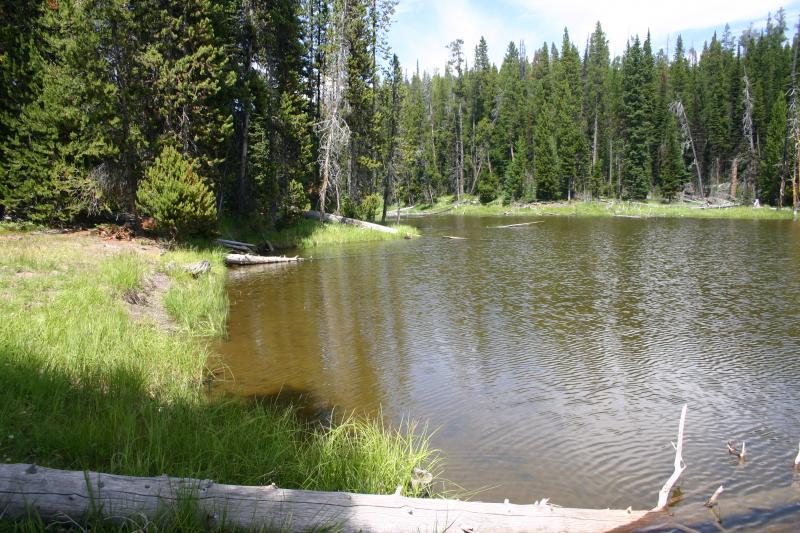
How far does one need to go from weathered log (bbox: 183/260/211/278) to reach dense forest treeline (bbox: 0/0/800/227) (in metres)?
5.69

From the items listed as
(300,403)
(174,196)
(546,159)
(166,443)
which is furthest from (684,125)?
(166,443)

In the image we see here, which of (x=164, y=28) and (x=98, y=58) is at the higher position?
(x=164, y=28)

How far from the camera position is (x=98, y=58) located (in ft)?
67.8

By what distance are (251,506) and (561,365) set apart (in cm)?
749

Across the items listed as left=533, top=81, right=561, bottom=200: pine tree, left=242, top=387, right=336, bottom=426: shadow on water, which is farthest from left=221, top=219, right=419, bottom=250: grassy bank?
left=533, top=81, right=561, bottom=200: pine tree

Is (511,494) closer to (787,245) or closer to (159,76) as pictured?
(159,76)

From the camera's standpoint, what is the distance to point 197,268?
58.9ft

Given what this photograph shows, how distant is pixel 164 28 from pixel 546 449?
22854 mm

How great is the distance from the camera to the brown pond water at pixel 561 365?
21.1ft

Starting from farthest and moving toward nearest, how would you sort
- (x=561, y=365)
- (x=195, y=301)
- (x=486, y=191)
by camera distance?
(x=486, y=191) < (x=195, y=301) < (x=561, y=365)

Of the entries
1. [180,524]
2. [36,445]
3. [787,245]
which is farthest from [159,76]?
[787,245]

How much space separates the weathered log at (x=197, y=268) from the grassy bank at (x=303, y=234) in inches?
365

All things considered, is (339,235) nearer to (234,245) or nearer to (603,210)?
(234,245)

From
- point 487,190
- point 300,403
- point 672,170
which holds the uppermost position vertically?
point 672,170
